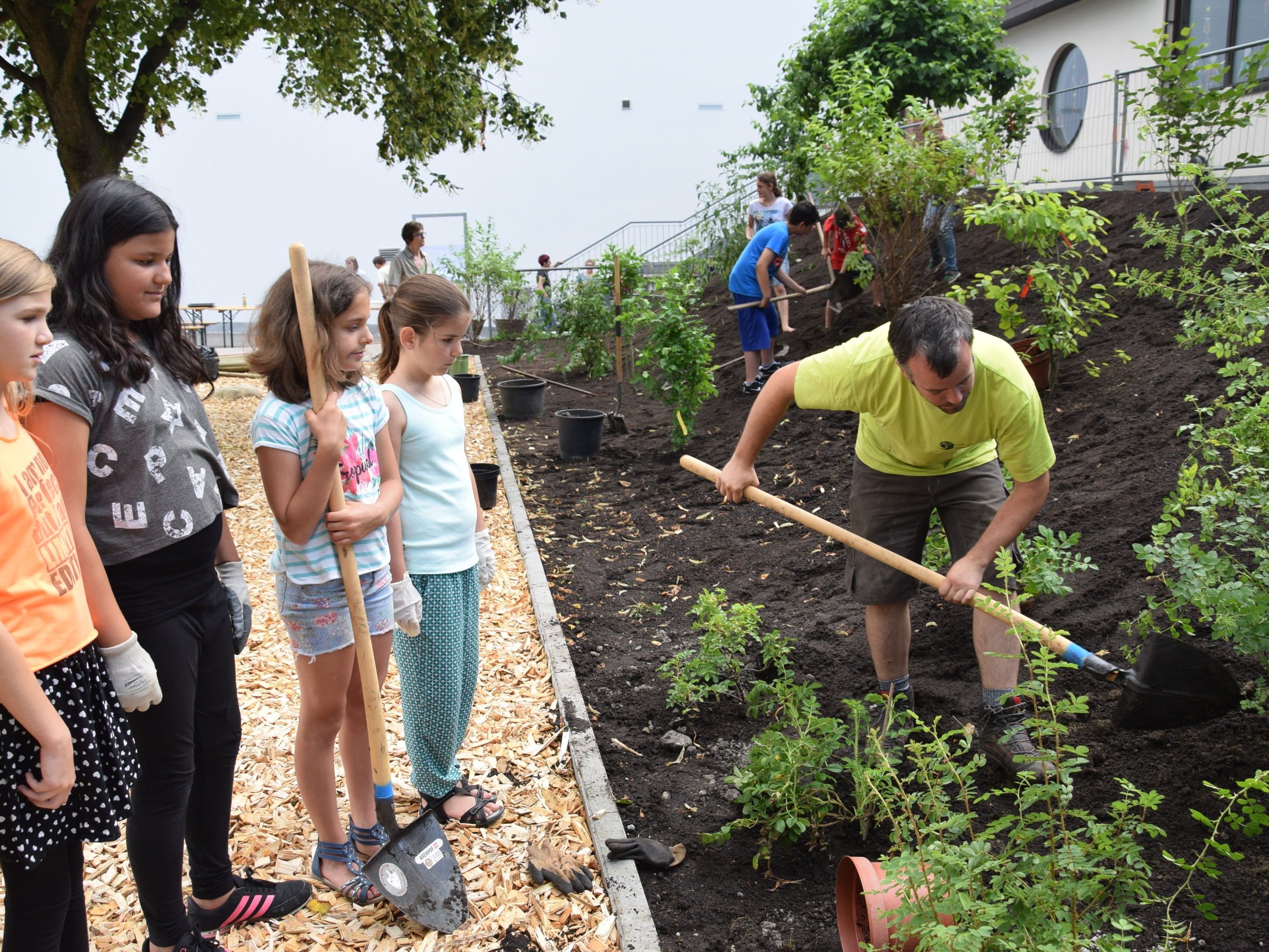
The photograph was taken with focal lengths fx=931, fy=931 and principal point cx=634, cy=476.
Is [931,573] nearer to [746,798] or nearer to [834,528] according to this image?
[834,528]

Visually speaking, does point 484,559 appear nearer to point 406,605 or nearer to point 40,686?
point 406,605

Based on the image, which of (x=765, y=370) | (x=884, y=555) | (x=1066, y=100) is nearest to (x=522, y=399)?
(x=765, y=370)

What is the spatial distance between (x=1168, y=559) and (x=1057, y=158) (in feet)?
38.1

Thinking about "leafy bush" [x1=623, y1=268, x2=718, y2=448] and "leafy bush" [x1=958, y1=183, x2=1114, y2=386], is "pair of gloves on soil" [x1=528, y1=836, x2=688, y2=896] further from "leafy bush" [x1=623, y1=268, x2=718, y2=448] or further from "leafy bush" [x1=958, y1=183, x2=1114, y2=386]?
"leafy bush" [x1=623, y1=268, x2=718, y2=448]

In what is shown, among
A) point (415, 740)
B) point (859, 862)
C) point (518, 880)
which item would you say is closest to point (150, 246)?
point (415, 740)

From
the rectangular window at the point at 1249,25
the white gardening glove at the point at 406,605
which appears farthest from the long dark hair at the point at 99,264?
the rectangular window at the point at 1249,25

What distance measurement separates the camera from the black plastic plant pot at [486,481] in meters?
6.68

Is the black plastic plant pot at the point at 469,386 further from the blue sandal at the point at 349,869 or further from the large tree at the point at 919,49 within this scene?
the blue sandal at the point at 349,869

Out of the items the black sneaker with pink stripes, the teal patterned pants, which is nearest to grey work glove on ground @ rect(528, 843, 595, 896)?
the teal patterned pants

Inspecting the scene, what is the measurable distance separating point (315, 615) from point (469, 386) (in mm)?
9134

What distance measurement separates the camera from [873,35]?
10586 mm

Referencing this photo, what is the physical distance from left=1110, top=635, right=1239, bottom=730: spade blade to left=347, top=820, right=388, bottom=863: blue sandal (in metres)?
2.34

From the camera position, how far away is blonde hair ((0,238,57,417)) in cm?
175

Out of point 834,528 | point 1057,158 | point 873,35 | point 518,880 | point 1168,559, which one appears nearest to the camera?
point 518,880
